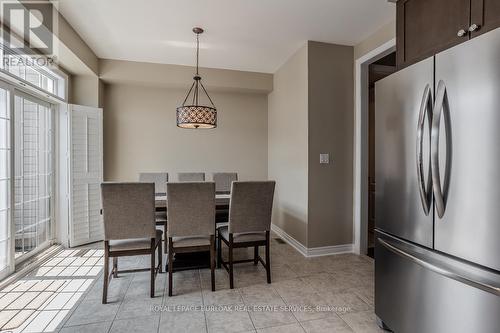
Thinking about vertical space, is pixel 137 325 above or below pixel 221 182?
below

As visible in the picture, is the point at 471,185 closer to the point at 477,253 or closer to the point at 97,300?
the point at 477,253

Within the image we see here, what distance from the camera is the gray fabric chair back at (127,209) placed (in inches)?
85.9

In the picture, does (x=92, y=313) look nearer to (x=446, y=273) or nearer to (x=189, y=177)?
(x=189, y=177)

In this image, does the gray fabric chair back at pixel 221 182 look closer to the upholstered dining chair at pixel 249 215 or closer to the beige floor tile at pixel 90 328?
the upholstered dining chair at pixel 249 215

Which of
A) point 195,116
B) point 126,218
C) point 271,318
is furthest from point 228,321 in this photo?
point 195,116

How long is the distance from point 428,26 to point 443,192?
1068 millimetres

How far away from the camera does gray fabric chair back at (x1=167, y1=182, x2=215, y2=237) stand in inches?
91.0

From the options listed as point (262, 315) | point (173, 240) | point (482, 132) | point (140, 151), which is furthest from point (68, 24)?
point (482, 132)

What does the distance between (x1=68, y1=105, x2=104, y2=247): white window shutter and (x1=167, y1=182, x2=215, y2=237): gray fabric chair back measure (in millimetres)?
1892

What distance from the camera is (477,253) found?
121cm

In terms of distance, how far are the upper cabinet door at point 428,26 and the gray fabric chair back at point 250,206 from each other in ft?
4.88

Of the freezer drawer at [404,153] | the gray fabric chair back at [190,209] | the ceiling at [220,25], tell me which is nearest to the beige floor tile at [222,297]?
the gray fabric chair back at [190,209]

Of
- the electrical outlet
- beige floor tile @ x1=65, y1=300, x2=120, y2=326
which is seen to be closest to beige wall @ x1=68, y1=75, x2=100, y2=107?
beige floor tile @ x1=65, y1=300, x2=120, y2=326

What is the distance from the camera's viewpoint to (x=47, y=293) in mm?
2377
